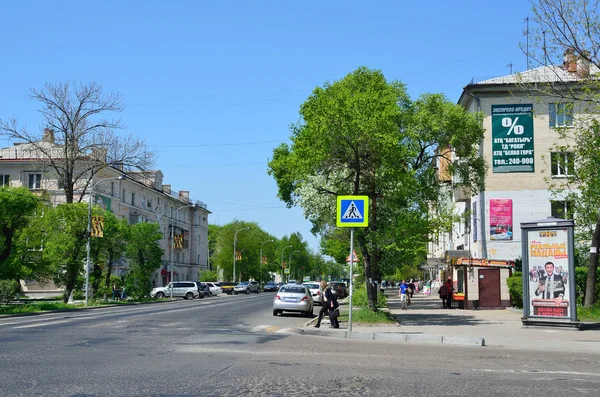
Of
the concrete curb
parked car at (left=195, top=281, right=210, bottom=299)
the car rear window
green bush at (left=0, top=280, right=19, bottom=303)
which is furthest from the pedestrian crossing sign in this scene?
parked car at (left=195, top=281, right=210, bottom=299)

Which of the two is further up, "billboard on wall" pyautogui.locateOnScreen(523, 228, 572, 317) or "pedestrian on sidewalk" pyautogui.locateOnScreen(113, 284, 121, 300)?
"billboard on wall" pyautogui.locateOnScreen(523, 228, 572, 317)

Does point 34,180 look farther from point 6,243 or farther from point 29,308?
point 29,308

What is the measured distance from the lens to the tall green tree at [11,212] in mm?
34438

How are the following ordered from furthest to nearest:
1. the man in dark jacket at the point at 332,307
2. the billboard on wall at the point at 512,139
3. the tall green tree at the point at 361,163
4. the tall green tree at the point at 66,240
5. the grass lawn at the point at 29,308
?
the billboard on wall at the point at 512,139, the tall green tree at the point at 66,240, the grass lawn at the point at 29,308, the tall green tree at the point at 361,163, the man in dark jacket at the point at 332,307

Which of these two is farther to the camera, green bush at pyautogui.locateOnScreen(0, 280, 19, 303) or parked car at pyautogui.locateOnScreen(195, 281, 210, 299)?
parked car at pyautogui.locateOnScreen(195, 281, 210, 299)

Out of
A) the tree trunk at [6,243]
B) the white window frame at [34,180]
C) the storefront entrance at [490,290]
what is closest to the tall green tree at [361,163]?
the storefront entrance at [490,290]

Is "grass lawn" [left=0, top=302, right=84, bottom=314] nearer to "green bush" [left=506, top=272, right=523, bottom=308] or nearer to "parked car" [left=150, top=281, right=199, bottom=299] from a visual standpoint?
"green bush" [left=506, top=272, right=523, bottom=308]

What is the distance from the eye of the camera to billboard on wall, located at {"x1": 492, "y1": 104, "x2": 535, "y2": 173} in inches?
1790

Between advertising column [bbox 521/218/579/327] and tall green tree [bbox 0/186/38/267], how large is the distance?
979 inches

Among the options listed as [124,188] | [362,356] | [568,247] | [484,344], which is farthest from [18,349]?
[124,188]

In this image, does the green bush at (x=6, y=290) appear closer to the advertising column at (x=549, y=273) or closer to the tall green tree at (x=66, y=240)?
the tall green tree at (x=66, y=240)

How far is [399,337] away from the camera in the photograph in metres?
18.6

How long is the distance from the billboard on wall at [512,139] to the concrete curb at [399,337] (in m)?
29.2

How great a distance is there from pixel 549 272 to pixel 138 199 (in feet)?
211
